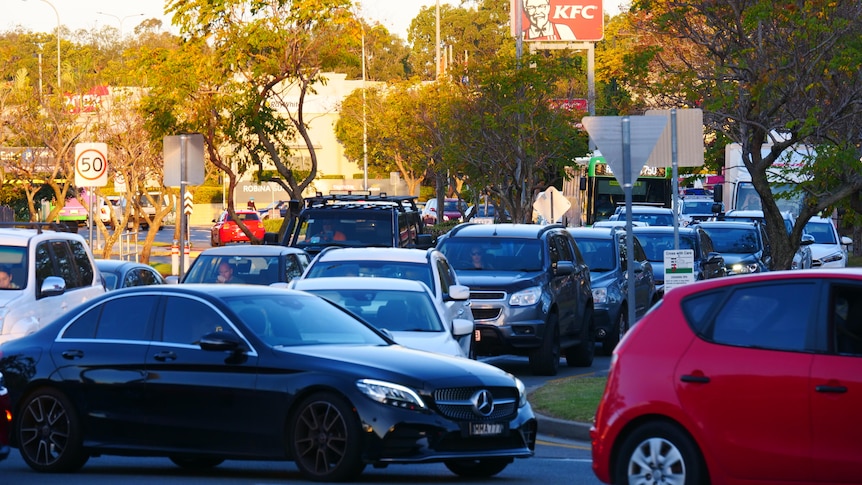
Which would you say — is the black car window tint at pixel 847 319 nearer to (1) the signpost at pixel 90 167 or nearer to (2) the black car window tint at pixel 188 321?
(2) the black car window tint at pixel 188 321

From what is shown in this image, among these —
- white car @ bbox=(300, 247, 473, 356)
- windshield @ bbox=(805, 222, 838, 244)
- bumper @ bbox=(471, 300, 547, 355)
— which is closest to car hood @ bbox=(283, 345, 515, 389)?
white car @ bbox=(300, 247, 473, 356)

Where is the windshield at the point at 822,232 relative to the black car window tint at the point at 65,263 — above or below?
below

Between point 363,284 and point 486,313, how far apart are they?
4533 mm

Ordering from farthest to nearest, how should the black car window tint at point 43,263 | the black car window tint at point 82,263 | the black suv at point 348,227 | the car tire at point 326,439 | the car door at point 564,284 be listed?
the black suv at point 348,227 → the car door at point 564,284 → the black car window tint at point 82,263 → the black car window tint at point 43,263 → the car tire at point 326,439

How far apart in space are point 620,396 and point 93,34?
10089cm

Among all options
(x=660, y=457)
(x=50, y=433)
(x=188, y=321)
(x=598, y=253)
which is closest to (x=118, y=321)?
(x=188, y=321)

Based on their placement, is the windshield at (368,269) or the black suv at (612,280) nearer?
the windshield at (368,269)

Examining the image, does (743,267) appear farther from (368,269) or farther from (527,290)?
(368,269)

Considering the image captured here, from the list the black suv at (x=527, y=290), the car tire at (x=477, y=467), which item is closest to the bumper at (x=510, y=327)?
the black suv at (x=527, y=290)

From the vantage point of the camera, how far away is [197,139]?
2470 centimetres

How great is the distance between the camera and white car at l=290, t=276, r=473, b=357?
46.5ft

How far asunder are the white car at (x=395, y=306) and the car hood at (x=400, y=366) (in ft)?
9.72

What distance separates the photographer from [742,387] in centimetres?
840

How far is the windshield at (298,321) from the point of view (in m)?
10.9
